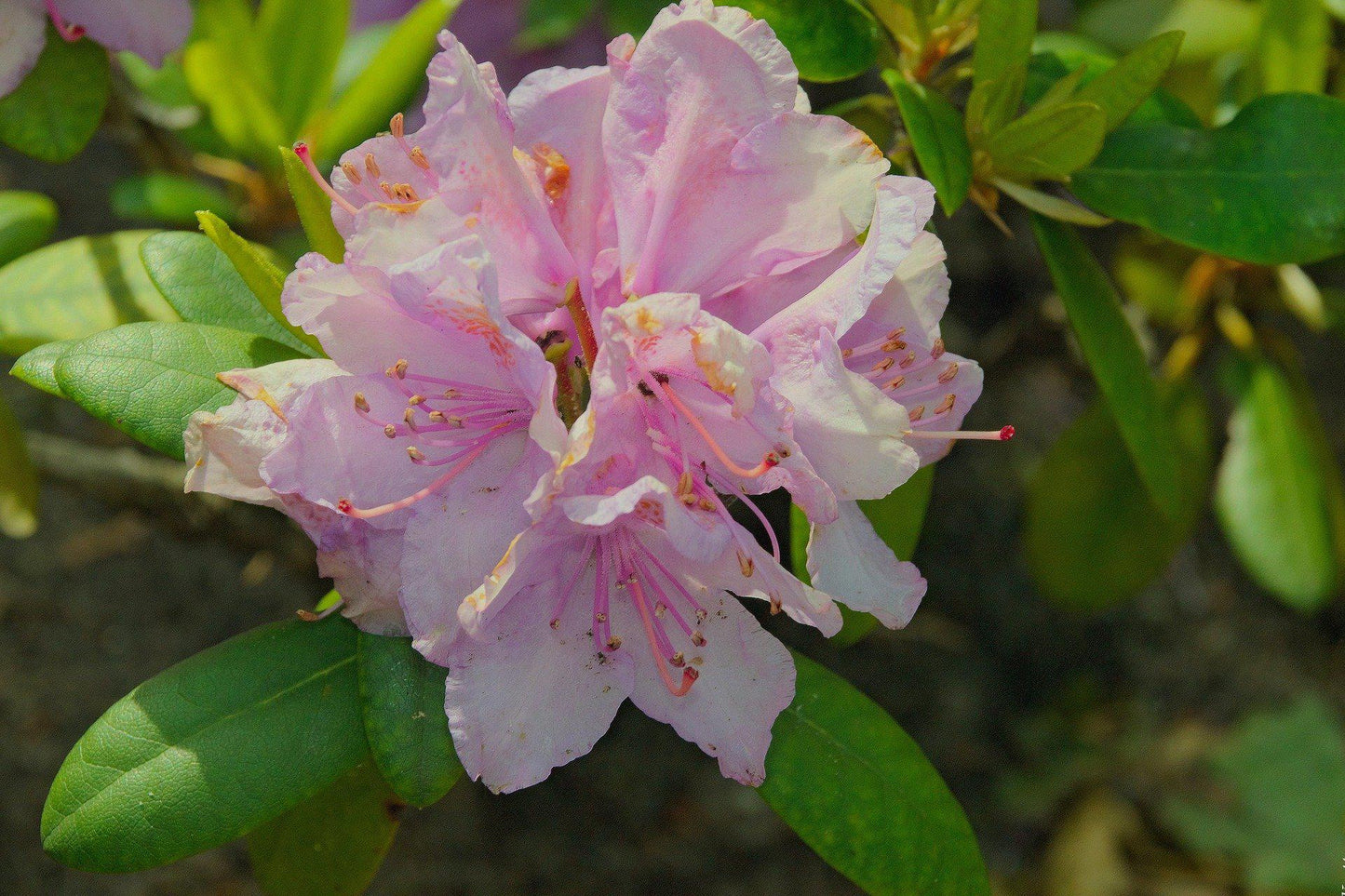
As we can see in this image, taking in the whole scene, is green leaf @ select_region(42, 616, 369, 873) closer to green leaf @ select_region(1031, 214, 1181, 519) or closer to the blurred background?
the blurred background

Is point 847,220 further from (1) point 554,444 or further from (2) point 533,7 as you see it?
(2) point 533,7

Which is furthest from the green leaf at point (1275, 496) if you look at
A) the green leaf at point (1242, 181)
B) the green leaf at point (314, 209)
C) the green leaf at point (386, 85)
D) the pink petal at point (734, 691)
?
the green leaf at point (314, 209)

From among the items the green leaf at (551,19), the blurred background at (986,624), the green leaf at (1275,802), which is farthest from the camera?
the green leaf at (1275,802)

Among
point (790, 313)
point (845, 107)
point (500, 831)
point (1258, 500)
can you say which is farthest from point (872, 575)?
point (500, 831)

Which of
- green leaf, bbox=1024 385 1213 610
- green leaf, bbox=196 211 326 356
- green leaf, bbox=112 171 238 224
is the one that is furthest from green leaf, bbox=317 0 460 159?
green leaf, bbox=1024 385 1213 610

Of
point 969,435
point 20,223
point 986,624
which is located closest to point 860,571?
point 969,435

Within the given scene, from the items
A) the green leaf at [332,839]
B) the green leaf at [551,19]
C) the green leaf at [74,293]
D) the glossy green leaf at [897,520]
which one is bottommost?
the green leaf at [332,839]

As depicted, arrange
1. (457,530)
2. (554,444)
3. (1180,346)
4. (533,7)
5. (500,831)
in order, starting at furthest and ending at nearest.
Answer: (500,831)
(1180,346)
(533,7)
(457,530)
(554,444)

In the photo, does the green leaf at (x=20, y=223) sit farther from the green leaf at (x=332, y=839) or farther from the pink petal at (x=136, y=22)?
the green leaf at (x=332, y=839)
